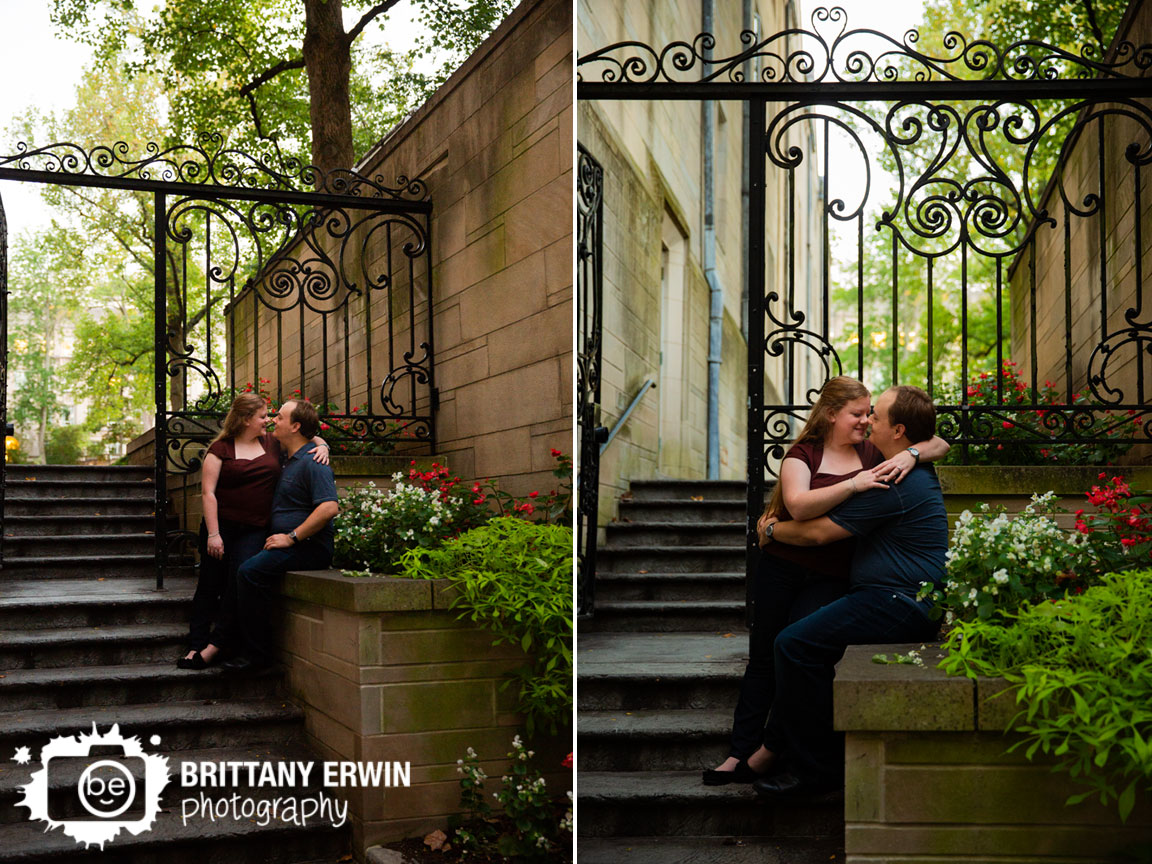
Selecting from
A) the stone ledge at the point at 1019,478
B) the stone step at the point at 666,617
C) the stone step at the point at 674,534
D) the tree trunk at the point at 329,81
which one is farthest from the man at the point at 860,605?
the tree trunk at the point at 329,81

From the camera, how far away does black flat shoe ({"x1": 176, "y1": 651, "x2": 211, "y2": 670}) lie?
4987 mm

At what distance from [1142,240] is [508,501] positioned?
3461 mm

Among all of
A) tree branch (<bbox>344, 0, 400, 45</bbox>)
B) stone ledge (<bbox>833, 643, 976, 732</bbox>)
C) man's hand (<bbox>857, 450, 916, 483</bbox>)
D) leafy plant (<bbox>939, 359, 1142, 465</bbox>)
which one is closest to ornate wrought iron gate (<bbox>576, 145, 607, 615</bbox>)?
tree branch (<bbox>344, 0, 400, 45</bbox>)

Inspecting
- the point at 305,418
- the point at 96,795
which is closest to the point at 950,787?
the point at 96,795

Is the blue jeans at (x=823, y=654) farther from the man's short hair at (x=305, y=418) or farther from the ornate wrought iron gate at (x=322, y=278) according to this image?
the ornate wrought iron gate at (x=322, y=278)

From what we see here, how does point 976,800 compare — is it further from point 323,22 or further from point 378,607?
point 323,22

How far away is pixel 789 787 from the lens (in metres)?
3.59

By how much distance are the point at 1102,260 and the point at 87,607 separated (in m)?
5.27

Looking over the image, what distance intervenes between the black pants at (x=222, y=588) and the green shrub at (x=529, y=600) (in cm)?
137

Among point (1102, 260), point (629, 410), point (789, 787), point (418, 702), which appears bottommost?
point (789, 787)

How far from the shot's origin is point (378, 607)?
12.8 ft

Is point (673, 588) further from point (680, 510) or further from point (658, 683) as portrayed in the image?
point (658, 683)

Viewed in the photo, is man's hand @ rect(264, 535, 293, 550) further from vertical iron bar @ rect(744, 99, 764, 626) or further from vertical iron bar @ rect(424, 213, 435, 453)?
vertical iron bar @ rect(744, 99, 764, 626)

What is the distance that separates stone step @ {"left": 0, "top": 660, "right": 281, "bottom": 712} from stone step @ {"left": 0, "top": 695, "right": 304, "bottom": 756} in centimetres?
5
